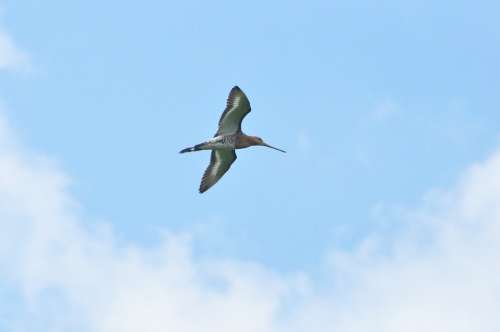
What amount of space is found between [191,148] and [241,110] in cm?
326

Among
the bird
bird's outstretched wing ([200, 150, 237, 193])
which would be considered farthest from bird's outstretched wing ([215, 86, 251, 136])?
bird's outstretched wing ([200, 150, 237, 193])

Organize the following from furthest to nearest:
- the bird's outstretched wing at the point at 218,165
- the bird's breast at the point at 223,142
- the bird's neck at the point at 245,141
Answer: the bird's outstretched wing at the point at 218,165
the bird's neck at the point at 245,141
the bird's breast at the point at 223,142

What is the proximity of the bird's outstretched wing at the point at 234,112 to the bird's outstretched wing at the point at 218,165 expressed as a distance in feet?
4.37

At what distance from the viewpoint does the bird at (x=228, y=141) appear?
65.5 m

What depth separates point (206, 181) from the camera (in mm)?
68188

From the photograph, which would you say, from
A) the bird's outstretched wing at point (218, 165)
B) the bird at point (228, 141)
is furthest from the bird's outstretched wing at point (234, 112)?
the bird's outstretched wing at point (218, 165)

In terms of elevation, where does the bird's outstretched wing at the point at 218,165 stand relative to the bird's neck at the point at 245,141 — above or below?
below

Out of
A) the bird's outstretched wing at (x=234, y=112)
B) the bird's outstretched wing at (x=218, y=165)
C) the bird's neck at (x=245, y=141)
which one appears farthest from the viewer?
the bird's outstretched wing at (x=218, y=165)

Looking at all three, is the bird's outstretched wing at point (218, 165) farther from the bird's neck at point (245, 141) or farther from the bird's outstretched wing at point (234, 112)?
the bird's outstretched wing at point (234, 112)

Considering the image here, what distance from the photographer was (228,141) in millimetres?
67438

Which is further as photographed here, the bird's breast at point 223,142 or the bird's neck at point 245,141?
the bird's neck at point 245,141

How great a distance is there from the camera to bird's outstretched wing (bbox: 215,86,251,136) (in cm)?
6525

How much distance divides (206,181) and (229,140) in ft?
7.30

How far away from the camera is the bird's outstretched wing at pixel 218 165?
6819 centimetres
